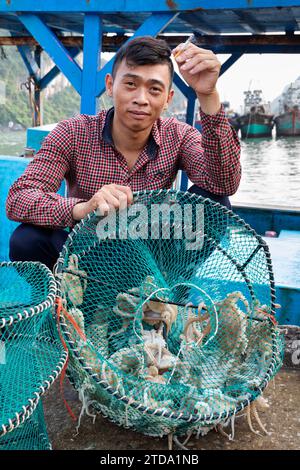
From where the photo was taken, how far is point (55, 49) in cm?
497

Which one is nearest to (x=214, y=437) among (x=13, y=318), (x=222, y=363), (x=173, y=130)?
(x=222, y=363)

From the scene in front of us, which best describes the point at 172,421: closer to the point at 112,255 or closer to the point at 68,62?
the point at 112,255

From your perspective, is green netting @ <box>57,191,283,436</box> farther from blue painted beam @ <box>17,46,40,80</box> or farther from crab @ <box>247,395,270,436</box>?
blue painted beam @ <box>17,46,40,80</box>

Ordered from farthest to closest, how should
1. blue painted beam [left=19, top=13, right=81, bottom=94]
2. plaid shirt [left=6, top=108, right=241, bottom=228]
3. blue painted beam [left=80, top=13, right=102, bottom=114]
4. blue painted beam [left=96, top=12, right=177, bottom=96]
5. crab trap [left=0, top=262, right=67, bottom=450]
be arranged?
blue painted beam [left=19, top=13, right=81, bottom=94] → blue painted beam [left=80, top=13, right=102, bottom=114] → blue painted beam [left=96, top=12, right=177, bottom=96] → plaid shirt [left=6, top=108, right=241, bottom=228] → crab trap [left=0, top=262, right=67, bottom=450]

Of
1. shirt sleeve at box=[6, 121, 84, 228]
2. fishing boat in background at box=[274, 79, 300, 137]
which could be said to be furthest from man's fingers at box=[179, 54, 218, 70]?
fishing boat in background at box=[274, 79, 300, 137]

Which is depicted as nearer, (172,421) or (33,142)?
(172,421)

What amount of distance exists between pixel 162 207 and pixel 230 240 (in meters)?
0.36

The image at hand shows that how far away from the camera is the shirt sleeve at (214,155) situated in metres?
2.26

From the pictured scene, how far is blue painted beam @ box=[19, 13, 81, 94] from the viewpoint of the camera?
16.2 feet

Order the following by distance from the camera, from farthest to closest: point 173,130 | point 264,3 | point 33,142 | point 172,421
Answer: point 33,142
point 264,3
point 173,130
point 172,421

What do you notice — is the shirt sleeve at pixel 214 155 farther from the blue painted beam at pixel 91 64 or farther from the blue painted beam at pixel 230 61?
the blue painted beam at pixel 230 61

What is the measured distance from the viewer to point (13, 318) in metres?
1.47

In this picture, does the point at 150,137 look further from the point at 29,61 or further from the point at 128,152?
the point at 29,61

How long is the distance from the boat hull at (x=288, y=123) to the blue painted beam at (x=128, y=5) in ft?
83.9
